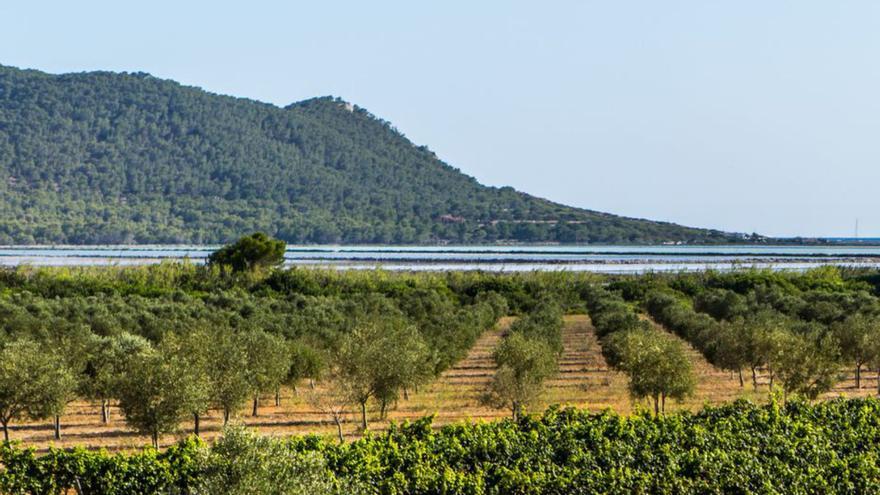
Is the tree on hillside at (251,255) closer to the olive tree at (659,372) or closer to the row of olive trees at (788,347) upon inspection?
the row of olive trees at (788,347)

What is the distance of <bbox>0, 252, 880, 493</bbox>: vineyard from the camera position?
34.0 metres

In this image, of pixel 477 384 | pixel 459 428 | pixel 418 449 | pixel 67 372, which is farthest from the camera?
pixel 477 384

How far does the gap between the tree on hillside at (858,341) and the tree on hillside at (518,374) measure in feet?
63.8

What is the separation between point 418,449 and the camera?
36.5m

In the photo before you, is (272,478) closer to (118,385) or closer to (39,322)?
(118,385)

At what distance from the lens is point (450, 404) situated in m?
58.3

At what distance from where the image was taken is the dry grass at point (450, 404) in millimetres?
49844

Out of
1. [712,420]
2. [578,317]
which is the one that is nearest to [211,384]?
[712,420]

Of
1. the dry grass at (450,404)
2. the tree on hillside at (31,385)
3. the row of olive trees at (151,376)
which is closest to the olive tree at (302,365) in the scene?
the row of olive trees at (151,376)

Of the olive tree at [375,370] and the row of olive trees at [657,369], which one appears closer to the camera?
the olive tree at [375,370]

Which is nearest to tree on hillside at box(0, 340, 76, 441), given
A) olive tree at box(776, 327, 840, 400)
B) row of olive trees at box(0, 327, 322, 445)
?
row of olive trees at box(0, 327, 322, 445)

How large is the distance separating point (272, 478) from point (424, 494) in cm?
1070

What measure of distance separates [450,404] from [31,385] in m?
21.2

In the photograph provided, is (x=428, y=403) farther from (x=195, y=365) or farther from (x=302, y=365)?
(x=195, y=365)
